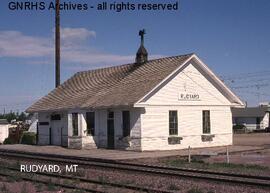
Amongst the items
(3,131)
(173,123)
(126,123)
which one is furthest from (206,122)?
(3,131)

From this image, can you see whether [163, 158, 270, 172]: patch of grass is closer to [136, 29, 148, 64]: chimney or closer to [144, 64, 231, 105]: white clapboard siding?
[144, 64, 231, 105]: white clapboard siding

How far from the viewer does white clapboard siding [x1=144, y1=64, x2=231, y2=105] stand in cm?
2834

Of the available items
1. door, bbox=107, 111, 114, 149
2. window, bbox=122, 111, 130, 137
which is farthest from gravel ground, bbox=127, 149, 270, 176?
door, bbox=107, 111, 114, 149

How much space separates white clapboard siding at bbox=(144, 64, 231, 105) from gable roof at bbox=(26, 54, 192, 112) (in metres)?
0.71

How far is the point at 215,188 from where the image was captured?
523 inches

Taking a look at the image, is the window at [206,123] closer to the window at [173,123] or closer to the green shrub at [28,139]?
the window at [173,123]

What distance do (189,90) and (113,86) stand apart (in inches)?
195

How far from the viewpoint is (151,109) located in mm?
27703

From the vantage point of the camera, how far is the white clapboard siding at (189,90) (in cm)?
2834

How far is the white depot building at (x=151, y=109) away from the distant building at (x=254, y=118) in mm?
42675

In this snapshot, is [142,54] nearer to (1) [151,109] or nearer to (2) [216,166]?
(1) [151,109]

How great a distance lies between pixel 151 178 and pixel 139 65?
1835 cm

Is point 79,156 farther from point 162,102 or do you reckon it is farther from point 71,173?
point 71,173

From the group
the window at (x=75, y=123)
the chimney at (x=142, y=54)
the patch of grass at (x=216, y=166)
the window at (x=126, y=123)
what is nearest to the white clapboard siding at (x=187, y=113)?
the window at (x=126, y=123)
